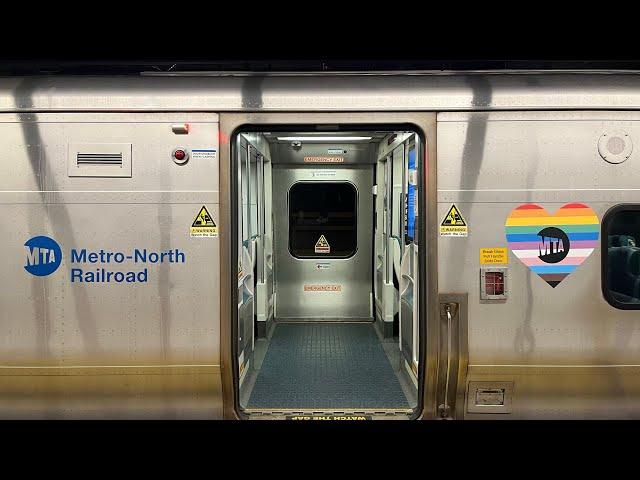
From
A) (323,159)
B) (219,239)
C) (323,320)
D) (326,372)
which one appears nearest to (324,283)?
(323,320)

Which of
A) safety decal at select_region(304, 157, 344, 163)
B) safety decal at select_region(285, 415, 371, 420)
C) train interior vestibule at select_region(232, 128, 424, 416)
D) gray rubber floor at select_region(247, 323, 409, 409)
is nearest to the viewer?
safety decal at select_region(285, 415, 371, 420)

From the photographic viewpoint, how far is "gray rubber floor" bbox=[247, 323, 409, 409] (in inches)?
159

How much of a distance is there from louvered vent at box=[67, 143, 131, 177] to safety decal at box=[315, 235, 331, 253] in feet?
12.8

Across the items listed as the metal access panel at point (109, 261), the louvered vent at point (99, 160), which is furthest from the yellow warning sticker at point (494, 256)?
the louvered vent at point (99, 160)

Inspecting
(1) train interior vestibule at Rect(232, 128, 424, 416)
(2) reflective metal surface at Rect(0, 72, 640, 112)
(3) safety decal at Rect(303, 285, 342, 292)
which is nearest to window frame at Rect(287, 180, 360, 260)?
(1) train interior vestibule at Rect(232, 128, 424, 416)

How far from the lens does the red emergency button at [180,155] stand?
3.41 metres

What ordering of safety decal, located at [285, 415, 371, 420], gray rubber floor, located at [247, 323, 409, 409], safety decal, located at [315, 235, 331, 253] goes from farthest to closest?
safety decal, located at [315, 235, 331, 253] → gray rubber floor, located at [247, 323, 409, 409] → safety decal, located at [285, 415, 371, 420]

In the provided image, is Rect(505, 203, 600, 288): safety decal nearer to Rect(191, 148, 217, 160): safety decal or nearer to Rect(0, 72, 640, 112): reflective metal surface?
Rect(0, 72, 640, 112): reflective metal surface

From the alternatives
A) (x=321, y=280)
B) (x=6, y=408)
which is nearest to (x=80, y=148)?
(x=6, y=408)

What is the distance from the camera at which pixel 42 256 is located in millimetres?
3404

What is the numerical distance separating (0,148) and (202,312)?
168 centimetres

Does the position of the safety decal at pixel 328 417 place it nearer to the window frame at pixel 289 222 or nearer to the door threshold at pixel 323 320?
the door threshold at pixel 323 320

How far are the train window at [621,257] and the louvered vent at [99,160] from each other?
314 cm

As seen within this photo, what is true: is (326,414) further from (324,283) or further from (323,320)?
(324,283)
